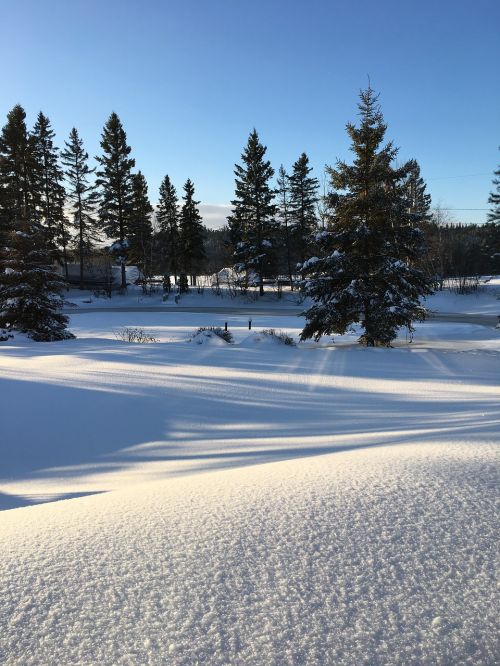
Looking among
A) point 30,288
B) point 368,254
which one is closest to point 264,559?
point 368,254

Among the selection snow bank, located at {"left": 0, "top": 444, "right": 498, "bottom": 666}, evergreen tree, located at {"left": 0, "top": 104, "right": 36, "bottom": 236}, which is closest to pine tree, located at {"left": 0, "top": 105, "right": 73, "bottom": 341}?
snow bank, located at {"left": 0, "top": 444, "right": 498, "bottom": 666}

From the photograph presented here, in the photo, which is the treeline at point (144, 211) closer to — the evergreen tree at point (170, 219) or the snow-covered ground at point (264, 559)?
the evergreen tree at point (170, 219)

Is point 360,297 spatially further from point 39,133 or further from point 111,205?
point 39,133

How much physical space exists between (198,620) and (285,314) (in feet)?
93.1

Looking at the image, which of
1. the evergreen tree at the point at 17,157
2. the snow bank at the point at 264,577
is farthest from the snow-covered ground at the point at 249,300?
the snow bank at the point at 264,577

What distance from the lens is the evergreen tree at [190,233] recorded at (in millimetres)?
43750

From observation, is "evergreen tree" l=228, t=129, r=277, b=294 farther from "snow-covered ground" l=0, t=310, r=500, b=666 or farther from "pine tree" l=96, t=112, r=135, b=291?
"snow-covered ground" l=0, t=310, r=500, b=666

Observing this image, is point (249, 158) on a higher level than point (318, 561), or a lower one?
higher

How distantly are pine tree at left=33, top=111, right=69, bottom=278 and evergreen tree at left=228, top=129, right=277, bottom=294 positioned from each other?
17387 millimetres

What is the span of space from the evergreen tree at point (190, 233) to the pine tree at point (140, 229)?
11.7 ft

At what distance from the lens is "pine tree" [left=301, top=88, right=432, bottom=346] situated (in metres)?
14.3

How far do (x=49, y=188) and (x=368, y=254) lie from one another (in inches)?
1448

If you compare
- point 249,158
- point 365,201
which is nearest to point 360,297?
point 365,201

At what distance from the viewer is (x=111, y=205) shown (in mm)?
39125
